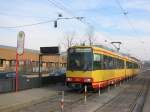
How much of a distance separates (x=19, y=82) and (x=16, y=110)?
9.93 meters

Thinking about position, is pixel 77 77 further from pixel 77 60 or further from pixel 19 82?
pixel 19 82

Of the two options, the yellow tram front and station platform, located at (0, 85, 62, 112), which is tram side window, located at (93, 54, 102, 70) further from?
station platform, located at (0, 85, 62, 112)

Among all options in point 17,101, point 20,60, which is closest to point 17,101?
point 17,101

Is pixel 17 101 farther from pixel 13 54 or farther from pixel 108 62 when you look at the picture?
pixel 13 54

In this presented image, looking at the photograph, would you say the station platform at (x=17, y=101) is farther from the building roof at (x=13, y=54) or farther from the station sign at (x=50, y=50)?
the building roof at (x=13, y=54)

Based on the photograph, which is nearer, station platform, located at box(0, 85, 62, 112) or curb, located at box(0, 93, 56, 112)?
curb, located at box(0, 93, 56, 112)

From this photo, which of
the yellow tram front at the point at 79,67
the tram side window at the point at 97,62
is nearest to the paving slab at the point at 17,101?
the yellow tram front at the point at 79,67

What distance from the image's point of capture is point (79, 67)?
93.5 ft

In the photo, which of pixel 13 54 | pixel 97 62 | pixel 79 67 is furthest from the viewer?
pixel 13 54

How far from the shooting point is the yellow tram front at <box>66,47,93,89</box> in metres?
28.2

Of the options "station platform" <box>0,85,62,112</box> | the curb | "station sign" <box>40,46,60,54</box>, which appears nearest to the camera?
the curb

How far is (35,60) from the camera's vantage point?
3652 inches

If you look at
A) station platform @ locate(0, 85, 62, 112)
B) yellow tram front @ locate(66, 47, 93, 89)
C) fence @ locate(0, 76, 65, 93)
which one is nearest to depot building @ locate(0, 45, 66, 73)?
fence @ locate(0, 76, 65, 93)

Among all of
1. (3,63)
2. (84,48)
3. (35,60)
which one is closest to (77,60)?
(84,48)
